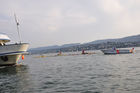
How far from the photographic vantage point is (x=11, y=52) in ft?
105

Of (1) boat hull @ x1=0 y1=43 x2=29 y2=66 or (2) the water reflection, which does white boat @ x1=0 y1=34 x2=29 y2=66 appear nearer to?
(1) boat hull @ x1=0 y1=43 x2=29 y2=66

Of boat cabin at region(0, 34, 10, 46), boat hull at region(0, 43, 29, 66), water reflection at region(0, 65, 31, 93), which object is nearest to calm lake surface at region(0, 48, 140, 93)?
water reflection at region(0, 65, 31, 93)

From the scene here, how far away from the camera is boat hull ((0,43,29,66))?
104 ft

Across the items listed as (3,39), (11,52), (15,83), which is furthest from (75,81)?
(3,39)

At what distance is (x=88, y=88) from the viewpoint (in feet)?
43.8

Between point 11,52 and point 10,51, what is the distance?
26 cm

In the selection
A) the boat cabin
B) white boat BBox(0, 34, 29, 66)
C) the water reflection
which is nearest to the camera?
the water reflection

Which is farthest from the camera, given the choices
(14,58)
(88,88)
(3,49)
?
(14,58)

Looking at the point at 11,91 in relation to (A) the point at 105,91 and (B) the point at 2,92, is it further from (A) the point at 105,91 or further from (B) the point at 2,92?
(A) the point at 105,91

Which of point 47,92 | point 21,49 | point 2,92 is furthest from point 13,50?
point 47,92

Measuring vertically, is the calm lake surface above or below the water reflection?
below

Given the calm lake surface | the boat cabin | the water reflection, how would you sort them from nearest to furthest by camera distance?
1. the calm lake surface
2. the water reflection
3. the boat cabin

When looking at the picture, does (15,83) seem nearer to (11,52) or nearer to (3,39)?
(11,52)

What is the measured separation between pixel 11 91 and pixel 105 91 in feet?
24.6
